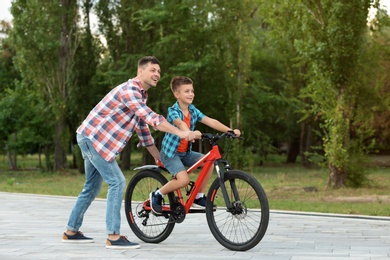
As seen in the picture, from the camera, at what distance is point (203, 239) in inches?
Answer: 350

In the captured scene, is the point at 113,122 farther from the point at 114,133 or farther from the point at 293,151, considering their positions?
the point at 293,151

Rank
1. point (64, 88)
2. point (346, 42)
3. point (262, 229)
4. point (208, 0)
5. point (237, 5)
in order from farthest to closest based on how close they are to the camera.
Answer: point (64, 88)
point (208, 0)
point (237, 5)
point (346, 42)
point (262, 229)

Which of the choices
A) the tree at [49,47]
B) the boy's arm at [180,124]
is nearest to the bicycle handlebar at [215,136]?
the boy's arm at [180,124]

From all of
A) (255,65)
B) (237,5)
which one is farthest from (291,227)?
(255,65)

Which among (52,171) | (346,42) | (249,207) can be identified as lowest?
(52,171)

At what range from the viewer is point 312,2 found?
1945 cm

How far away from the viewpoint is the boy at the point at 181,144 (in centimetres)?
823

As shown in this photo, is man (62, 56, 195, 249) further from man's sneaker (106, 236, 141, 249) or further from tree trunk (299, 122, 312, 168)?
tree trunk (299, 122, 312, 168)

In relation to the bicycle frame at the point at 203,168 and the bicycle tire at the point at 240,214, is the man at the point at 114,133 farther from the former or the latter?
the bicycle tire at the point at 240,214

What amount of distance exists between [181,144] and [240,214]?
3.56 feet

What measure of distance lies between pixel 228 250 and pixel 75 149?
30.3m

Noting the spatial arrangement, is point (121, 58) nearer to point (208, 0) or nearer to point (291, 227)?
point (208, 0)

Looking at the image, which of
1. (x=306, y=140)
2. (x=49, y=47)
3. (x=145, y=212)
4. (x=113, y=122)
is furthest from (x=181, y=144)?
(x=306, y=140)

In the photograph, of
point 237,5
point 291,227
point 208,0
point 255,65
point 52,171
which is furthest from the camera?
point 255,65
